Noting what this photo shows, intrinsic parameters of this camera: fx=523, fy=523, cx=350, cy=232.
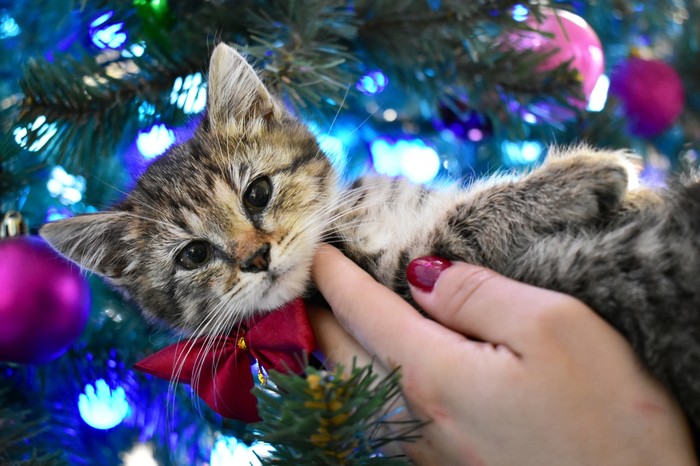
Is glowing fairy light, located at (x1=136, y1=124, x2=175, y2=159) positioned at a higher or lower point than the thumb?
higher

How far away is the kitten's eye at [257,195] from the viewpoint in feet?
3.08

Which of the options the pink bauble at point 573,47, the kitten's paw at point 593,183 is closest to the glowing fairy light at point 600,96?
the pink bauble at point 573,47

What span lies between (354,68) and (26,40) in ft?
2.14

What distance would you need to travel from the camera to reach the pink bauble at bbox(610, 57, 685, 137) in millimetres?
1298

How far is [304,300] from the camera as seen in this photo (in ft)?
2.95

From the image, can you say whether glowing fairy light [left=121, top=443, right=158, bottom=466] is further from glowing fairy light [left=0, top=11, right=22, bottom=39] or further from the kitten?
glowing fairy light [left=0, top=11, right=22, bottom=39]

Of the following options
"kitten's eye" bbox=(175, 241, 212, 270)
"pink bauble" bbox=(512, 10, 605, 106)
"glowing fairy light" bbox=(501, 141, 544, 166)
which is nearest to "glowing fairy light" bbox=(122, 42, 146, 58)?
"kitten's eye" bbox=(175, 241, 212, 270)

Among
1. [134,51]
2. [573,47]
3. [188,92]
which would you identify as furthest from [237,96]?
[573,47]

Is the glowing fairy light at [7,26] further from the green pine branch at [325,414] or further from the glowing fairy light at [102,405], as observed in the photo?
the green pine branch at [325,414]

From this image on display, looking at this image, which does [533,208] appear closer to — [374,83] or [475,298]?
[475,298]

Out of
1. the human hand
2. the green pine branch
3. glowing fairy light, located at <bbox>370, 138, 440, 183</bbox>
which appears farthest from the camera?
glowing fairy light, located at <bbox>370, 138, 440, 183</bbox>

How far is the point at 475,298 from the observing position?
66 centimetres

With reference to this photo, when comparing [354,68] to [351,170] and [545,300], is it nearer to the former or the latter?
[351,170]

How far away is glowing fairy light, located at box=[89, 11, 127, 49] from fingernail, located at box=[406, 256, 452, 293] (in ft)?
2.33
